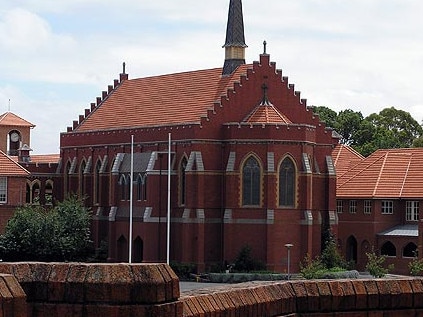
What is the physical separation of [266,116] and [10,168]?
22997 mm

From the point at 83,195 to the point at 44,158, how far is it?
21.9 meters

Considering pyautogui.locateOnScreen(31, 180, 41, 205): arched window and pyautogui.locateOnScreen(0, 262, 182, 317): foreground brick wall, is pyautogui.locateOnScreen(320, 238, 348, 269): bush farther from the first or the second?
pyautogui.locateOnScreen(0, 262, 182, 317): foreground brick wall

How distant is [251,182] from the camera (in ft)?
244

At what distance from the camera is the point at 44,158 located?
110 meters

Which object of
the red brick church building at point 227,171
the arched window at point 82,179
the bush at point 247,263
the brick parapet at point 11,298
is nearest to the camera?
the brick parapet at point 11,298

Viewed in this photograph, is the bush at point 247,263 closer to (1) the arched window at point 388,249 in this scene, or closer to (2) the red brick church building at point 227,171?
(2) the red brick church building at point 227,171

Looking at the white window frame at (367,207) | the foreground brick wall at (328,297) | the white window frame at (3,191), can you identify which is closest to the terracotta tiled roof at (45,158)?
the white window frame at (3,191)

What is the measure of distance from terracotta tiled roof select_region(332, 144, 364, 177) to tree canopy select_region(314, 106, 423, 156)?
39150 millimetres

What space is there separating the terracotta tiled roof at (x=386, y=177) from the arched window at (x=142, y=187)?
14.2 meters

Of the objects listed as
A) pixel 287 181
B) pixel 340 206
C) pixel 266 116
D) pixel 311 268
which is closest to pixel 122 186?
pixel 266 116

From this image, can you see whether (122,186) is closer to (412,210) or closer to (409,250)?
(412,210)

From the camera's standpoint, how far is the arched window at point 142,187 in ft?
260

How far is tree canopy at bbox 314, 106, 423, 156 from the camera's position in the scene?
13662 cm

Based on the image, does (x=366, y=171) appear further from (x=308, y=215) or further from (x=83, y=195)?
(x=83, y=195)
